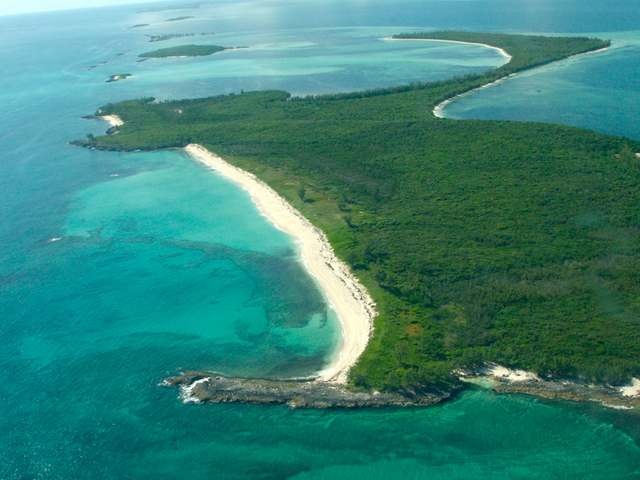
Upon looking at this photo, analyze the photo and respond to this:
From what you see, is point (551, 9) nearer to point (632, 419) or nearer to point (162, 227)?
point (162, 227)

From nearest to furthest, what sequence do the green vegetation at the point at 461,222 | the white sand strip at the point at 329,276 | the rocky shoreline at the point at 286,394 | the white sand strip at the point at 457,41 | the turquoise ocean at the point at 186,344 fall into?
1. the turquoise ocean at the point at 186,344
2. the rocky shoreline at the point at 286,394
3. the green vegetation at the point at 461,222
4. the white sand strip at the point at 329,276
5. the white sand strip at the point at 457,41

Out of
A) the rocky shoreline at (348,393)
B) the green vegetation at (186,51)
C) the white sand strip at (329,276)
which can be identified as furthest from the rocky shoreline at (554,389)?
the green vegetation at (186,51)

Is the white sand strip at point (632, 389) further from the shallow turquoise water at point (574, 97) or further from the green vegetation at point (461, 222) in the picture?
the shallow turquoise water at point (574, 97)

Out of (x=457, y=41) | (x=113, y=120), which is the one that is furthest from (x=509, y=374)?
(x=457, y=41)

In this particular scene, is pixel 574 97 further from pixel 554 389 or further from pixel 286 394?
pixel 286 394

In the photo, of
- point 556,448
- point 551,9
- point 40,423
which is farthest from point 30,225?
point 551,9

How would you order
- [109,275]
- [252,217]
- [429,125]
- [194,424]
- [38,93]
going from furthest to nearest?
[38,93]
[429,125]
[252,217]
[109,275]
[194,424]

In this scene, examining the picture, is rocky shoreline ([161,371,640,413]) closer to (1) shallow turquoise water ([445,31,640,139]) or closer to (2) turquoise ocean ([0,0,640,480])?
(2) turquoise ocean ([0,0,640,480])
